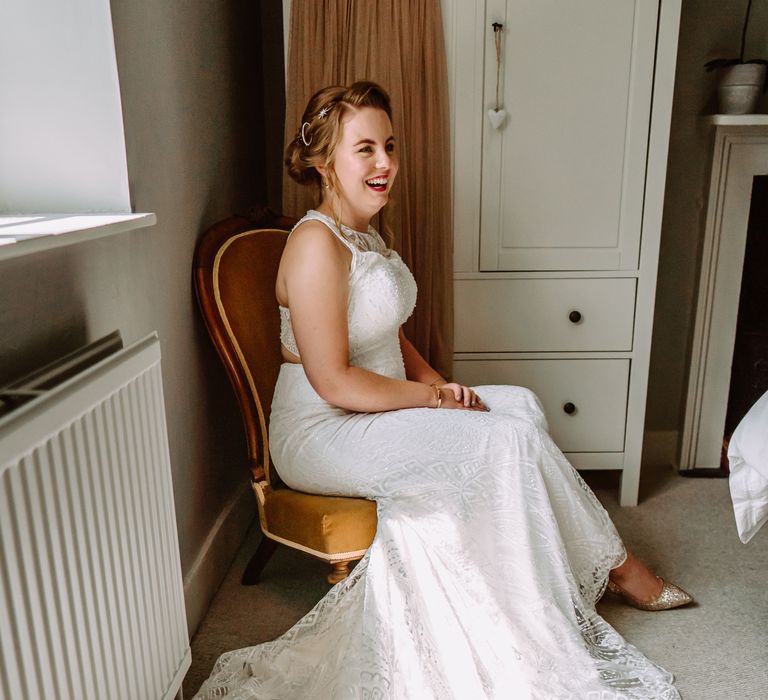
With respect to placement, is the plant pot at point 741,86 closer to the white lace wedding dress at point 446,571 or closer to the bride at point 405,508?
the bride at point 405,508

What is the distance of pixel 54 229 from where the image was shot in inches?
38.8

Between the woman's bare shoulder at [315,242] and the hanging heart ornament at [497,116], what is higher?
the hanging heart ornament at [497,116]

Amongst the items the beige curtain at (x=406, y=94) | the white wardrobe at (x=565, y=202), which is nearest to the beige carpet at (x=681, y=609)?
the white wardrobe at (x=565, y=202)

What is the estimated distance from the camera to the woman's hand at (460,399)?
172 centimetres

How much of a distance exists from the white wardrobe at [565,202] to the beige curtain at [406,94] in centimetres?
5

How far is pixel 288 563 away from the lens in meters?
2.01

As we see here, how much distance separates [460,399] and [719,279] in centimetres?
124

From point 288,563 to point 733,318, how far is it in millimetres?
1721

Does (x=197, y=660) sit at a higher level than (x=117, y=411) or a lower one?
lower

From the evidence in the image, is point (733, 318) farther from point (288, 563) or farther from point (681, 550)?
point (288, 563)

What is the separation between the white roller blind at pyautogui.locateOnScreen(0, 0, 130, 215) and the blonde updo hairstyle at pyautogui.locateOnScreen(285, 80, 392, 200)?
519 mm

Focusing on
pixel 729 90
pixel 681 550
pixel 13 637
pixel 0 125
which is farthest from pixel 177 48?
pixel 681 550

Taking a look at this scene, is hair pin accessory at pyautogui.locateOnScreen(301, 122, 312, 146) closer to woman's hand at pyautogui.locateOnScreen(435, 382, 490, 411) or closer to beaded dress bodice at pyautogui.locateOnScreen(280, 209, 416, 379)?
beaded dress bodice at pyautogui.locateOnScreen(280, 209, 416, 379)

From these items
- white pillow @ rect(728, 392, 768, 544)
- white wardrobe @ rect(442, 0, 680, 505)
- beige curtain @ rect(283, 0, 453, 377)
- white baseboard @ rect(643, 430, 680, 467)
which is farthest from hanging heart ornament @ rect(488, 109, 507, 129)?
white baseboard @ rect(643, 430, 680, 467)
